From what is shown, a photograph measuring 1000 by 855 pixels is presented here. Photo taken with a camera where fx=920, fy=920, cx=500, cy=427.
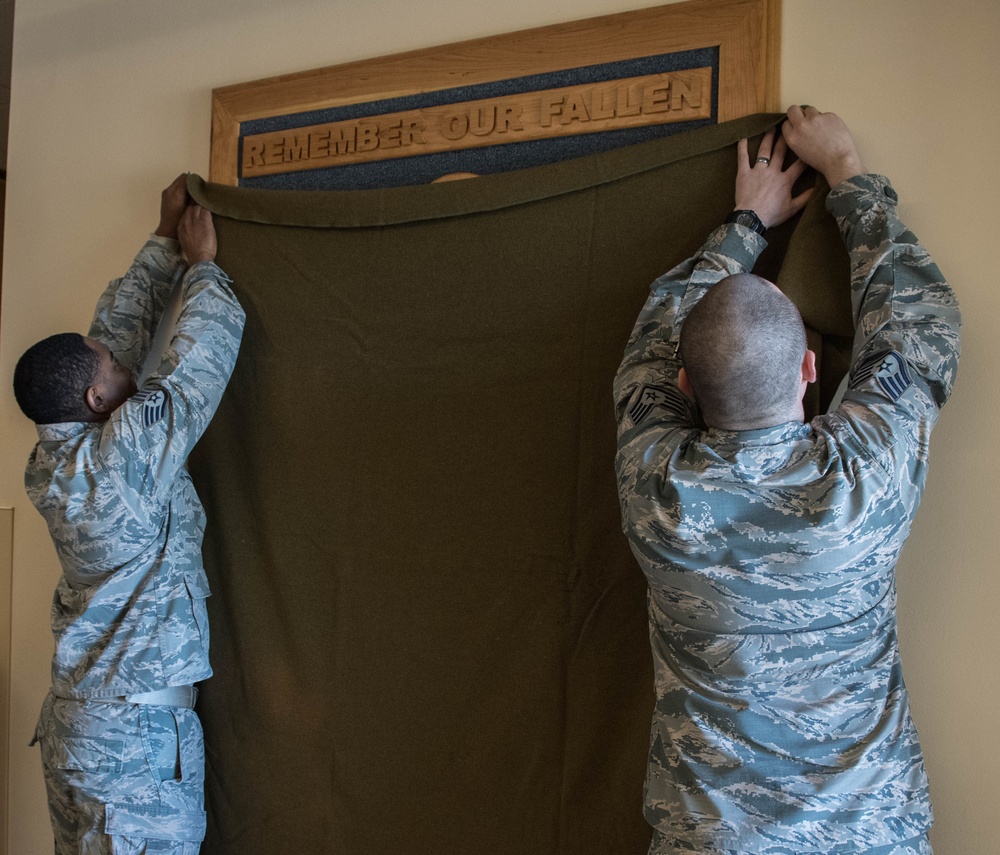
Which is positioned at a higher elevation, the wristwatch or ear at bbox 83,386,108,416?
the wristwatch

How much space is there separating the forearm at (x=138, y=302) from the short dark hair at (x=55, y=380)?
31cm

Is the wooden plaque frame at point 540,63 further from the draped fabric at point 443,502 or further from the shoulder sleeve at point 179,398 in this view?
the shoulder sleeve at point 179,398

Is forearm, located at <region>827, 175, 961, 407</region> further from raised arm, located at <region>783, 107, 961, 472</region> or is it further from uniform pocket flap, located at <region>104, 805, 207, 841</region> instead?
uniform pocket flap, located at <region>104, 805, 207, 841</region>

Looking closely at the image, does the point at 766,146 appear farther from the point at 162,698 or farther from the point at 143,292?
the point at 162,698

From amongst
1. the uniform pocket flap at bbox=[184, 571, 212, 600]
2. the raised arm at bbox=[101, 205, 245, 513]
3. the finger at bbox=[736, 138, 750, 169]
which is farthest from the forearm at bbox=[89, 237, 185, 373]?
the finger at bbox=[736, 138, 750, 169]

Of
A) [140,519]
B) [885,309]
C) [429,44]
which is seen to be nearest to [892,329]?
[885,309]

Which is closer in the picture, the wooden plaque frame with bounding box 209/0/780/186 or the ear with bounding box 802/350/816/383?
the ear with bounding box 802/350/816/383

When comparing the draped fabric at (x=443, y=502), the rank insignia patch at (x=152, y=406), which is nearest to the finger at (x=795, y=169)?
the draped fabric at (x=443, y=502)

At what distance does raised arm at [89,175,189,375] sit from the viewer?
2.58 metres

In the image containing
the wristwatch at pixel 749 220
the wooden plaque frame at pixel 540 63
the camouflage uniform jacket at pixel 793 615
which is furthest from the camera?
the wooden plaque frame at pixel 540 63

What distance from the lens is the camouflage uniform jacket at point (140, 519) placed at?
2150 millimetres

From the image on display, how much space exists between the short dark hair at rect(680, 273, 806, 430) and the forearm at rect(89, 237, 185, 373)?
1665 millimetres

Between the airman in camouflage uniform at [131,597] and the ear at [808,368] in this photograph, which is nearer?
the ear at [808,368]

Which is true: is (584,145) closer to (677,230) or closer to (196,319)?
(677,230)
